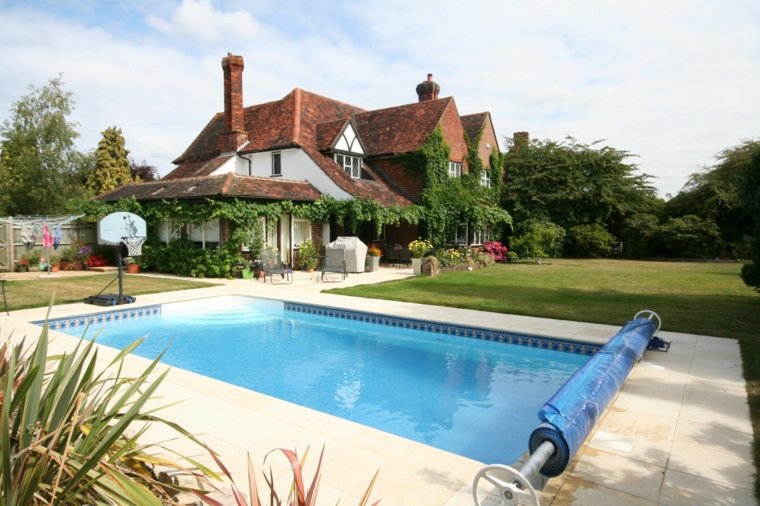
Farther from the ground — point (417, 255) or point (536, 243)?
point (536, 243)

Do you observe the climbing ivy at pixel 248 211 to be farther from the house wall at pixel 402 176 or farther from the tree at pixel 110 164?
the tree at pixel 110 164

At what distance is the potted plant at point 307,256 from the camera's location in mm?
19969

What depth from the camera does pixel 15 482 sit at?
2064mm

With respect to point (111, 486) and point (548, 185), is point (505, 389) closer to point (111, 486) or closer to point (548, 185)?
point (111, 486)

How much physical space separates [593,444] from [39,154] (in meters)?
34.3

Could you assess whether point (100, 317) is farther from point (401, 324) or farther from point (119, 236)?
point (401, 324)

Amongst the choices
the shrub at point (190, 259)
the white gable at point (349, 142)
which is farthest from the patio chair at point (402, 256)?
the shrub at point (190, 259)

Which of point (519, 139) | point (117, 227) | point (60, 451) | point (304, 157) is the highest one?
point (519, 139)

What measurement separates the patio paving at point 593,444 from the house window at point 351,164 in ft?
58.9

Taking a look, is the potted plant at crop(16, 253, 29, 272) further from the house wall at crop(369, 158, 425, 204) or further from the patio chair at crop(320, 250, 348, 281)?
the house wall at crop(369, 158, 425, 204)

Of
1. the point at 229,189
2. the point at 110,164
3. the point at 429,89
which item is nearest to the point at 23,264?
the point at 229,189

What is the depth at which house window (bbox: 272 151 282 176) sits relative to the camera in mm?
22891

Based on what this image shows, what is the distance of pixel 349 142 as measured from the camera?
24297mm

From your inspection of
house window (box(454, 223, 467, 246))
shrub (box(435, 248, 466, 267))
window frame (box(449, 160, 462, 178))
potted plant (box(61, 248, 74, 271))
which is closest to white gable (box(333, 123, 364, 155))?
window frame (box(449, 160, 462, 178))
